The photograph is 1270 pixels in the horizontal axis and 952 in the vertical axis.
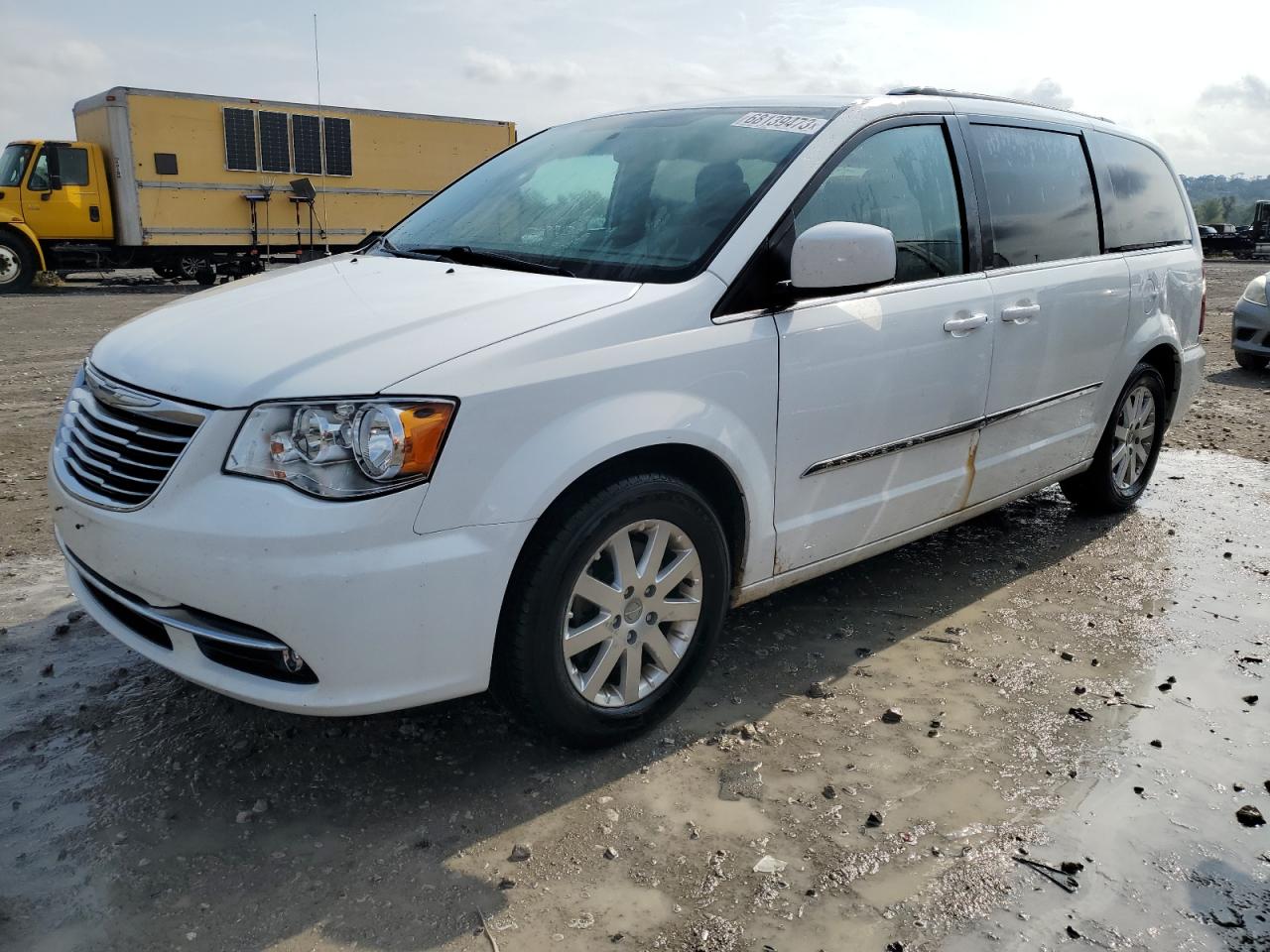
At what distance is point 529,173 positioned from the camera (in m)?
3.78

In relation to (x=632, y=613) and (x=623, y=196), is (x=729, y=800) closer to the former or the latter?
(x=632, y=613)

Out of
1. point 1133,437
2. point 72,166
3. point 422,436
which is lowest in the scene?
point 1133,437

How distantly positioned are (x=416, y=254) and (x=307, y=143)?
15985 millimetres

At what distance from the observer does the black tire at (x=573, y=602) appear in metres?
2.53

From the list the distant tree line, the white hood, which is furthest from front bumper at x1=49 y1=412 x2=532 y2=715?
the distant tree line

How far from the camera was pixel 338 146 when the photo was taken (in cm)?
1823

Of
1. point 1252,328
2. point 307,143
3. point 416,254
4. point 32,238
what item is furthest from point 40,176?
point 1252,328

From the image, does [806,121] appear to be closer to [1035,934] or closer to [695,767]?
[695,767]

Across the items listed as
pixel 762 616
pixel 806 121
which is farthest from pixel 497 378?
pixel 762 616

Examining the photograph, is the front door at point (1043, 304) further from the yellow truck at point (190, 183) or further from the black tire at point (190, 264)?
the black tire at point (190, 264)

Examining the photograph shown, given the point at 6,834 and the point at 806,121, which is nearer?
the point at 6,834

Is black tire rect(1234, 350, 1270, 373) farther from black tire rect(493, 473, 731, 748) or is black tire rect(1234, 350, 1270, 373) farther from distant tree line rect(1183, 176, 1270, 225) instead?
distant tree line rect(1183, 176, 1270, 225)

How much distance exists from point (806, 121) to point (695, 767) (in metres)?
2.02

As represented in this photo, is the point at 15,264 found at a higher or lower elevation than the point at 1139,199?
lower
